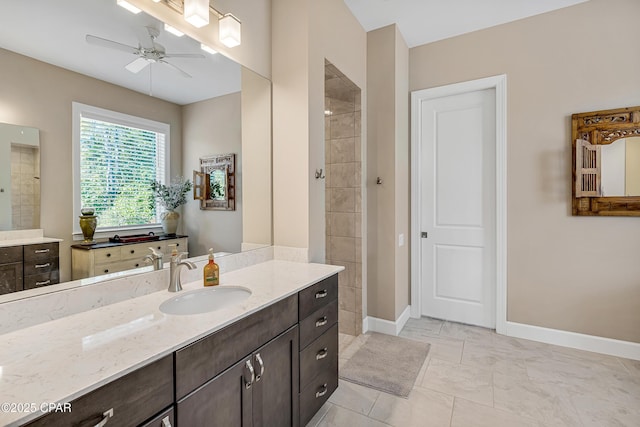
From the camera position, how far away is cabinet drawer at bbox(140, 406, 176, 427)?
2.80ft

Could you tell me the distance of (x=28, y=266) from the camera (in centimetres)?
109

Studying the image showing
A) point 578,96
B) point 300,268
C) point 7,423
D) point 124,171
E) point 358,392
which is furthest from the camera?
point 578,96

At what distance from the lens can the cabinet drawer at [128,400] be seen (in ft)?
2.30

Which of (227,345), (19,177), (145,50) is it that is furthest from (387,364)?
(145,50)

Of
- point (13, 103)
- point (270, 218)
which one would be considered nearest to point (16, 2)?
point (13, 103)

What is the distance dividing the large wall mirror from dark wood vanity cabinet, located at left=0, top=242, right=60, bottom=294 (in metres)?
0.04

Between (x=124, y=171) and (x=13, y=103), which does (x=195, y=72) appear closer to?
(x=124, y=171)

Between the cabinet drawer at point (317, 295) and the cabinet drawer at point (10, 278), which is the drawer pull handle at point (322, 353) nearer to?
the cabinet drawer at point (317, 295)

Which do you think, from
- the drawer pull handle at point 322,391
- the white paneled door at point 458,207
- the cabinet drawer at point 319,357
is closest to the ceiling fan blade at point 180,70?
the cabinet drawer at point 319,357

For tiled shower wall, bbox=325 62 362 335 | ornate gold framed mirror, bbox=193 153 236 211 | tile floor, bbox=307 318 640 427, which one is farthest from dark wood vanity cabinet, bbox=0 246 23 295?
tiled shower wall, bbox=325 62 362 335

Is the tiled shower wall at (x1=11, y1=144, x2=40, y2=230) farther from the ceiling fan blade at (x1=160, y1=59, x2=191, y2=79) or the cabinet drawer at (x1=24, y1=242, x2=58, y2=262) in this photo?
the ceiling fan blade at (x1=160, y1=59, x2=191, y2=79)

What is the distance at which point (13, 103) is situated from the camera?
1.06 metres

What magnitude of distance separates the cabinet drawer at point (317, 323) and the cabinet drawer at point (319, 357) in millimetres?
31

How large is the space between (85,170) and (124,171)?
16 centimetres
